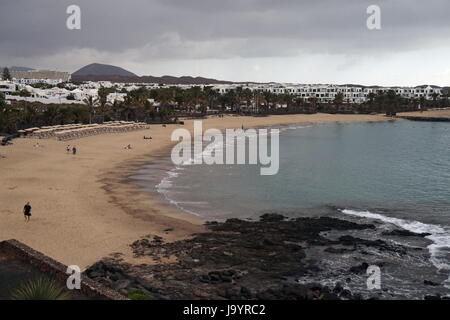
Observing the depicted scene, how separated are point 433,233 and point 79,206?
1916 cm

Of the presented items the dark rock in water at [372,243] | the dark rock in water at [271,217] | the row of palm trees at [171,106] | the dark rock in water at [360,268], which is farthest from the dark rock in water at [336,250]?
the row of palm trees at [171,106]

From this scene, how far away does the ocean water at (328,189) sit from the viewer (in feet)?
90.1

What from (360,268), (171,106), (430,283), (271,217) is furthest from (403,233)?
(171,106)

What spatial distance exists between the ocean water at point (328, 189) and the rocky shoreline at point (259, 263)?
2.67m

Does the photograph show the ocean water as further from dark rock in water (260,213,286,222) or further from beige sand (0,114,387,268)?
beige sand (0,114,387,268)

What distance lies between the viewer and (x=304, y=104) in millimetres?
152500

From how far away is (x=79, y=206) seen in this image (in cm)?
2630

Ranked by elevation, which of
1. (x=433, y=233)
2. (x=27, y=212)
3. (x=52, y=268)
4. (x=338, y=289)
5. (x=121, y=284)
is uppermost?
(x=52, y=268)

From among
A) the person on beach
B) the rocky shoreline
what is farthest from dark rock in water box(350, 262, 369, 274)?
the person on beach

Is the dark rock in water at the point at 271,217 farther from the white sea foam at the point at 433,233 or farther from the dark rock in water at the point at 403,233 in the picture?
the dark rock in water at the point at 403,233

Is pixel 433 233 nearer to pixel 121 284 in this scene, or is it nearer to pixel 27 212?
pixel 121 284

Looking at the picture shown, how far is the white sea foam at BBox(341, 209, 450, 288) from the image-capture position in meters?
20.0

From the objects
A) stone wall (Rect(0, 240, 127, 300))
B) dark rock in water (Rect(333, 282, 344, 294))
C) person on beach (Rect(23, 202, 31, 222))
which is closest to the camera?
stone wall (Rect(0, 240, 127, 300))
